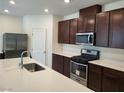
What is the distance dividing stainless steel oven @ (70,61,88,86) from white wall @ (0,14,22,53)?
3.87 m

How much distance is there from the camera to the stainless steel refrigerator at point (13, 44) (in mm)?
5527

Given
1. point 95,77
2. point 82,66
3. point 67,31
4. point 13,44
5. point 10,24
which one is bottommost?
point 95,77

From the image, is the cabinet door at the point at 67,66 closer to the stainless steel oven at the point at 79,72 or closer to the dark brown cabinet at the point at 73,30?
the stainless steel oven at the point at 79,72

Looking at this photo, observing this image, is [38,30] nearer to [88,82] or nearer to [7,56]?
[7,56]

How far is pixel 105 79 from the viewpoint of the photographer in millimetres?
3057

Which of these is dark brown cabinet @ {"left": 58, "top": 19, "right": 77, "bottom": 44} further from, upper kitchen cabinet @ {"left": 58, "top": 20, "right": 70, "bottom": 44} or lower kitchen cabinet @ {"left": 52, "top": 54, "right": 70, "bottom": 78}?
lower kitchen cabinet @ {"left": 52, "top": 54, "right": 70, "bottom": 78}

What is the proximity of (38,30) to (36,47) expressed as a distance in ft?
2.69

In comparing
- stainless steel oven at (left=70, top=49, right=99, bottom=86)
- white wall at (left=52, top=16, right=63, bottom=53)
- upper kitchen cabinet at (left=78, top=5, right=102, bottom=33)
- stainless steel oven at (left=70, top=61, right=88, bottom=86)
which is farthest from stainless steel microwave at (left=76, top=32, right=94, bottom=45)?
white wall at (left=52, top=16, right=63, bottom=53)

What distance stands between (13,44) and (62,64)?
2485 mm

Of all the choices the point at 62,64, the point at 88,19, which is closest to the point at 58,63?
the point at 62,64

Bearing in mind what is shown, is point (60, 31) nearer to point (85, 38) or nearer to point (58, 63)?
point (58, 63)

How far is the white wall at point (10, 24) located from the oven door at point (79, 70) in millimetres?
3848

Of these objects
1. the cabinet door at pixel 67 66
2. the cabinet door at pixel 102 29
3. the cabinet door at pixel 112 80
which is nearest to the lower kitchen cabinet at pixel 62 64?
the cabinet door at pixel 67 66

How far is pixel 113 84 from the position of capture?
113 inches
